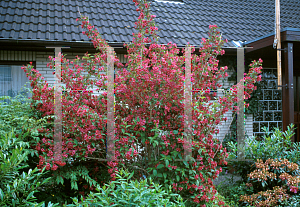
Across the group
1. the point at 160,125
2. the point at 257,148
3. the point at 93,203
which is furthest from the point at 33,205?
the point at 257,148

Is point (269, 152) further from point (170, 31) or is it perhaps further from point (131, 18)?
point (131, 18)

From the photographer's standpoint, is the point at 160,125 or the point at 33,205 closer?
the point at 33,205

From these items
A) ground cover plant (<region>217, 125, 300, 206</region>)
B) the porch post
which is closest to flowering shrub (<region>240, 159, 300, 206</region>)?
ground cover plant (<region>217, 125, 300, 206</region>)

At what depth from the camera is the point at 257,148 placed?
4.22m

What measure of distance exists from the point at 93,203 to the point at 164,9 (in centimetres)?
659

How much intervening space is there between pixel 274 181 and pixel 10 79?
534 centimetres

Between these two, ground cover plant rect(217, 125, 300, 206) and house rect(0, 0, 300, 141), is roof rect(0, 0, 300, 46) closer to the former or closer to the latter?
house rect(0, 0, 300, 141)

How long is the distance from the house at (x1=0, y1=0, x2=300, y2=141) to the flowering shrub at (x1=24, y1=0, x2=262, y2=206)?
7.62ft

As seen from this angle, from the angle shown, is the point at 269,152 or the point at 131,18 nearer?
the point at 269,152

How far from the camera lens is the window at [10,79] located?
217 inches

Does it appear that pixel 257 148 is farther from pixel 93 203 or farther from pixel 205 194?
pixel 93 203

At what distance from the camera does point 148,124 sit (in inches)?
113

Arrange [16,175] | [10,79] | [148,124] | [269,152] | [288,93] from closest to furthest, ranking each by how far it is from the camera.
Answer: [16,175]
[148,124]
[269,152]
[288,93]
[10,79]

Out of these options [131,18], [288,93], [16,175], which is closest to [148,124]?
[16,175]
